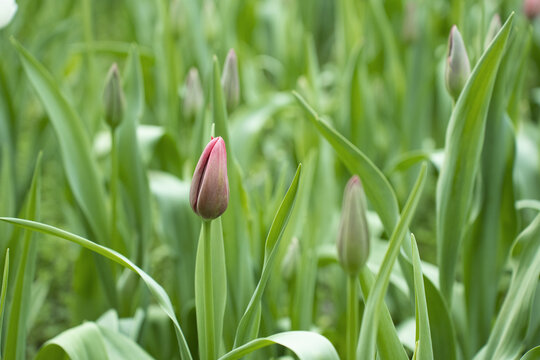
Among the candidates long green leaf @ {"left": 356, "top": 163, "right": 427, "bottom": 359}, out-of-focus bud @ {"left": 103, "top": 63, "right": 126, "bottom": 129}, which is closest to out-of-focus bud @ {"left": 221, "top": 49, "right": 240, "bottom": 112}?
out-of-focus bud @ {"left": 103, "top": 63, "right": 126, "bottom": 129}

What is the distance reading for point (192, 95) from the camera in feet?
3.57

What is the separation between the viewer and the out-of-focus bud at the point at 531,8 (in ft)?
3.29

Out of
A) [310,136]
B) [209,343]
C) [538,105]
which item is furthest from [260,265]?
[538,105]

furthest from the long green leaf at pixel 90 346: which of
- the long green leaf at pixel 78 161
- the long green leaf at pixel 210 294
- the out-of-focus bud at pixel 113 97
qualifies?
the out-of-focus bud at pixel 113 97

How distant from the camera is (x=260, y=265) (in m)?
0.89

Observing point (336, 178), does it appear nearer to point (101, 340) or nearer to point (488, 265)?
point (488, 265)

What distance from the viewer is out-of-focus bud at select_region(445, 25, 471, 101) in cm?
75

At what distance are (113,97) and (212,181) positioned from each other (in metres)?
0.38

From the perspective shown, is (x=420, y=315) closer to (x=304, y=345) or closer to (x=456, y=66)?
(x=304, y=345)

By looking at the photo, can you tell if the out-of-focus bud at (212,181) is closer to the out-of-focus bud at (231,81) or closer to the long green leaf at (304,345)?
the long green leaf at (304,345)

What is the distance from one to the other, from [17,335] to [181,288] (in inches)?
12.9

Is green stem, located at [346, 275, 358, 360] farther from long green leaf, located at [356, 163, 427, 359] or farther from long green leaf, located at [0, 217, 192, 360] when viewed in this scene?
long green leaf, located at [0, 217, 192, 360]

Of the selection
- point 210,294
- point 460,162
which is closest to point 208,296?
point 210,294

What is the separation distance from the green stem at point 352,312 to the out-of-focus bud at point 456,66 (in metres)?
0.30
